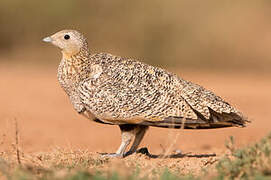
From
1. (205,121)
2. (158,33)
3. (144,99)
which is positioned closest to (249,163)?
(205,121)

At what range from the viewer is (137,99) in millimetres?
7367

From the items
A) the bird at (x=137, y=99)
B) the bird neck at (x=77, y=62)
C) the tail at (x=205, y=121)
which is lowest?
the tail at (x=205, y=121)

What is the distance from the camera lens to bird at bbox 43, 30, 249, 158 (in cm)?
732

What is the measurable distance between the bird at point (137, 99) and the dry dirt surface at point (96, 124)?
305mm

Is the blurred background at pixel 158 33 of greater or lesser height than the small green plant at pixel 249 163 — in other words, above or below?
above

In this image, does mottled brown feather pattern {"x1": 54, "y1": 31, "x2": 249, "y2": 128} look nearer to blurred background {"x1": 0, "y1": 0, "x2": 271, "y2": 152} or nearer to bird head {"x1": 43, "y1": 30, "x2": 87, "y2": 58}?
bird head {"x1": 43, "y1": 30, "x2": 87, "y2": 58}

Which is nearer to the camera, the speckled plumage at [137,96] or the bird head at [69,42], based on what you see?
the speckled plumage at [137,96]

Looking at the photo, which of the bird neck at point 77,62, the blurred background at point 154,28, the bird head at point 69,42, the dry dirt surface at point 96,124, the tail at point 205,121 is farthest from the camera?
the blurred background at point 154,28

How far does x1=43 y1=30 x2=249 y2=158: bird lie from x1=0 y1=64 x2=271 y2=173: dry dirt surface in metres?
0.30

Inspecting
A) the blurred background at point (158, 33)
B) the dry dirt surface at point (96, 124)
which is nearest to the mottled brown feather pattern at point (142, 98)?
the dry dirt surface at point (96, 124)

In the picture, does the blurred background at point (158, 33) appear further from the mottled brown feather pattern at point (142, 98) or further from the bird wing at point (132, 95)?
the bird wing at point (132, 95)

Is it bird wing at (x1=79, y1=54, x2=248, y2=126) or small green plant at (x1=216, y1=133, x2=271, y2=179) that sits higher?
bird wing at (x1=79, y1=54, x2=248, y2=126)

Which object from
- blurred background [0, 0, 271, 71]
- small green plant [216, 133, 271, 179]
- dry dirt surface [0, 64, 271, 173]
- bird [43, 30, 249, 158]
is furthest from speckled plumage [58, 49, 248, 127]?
blurred background [0, 0, 271, 71]

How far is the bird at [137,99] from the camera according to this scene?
Result: 7.32 m
